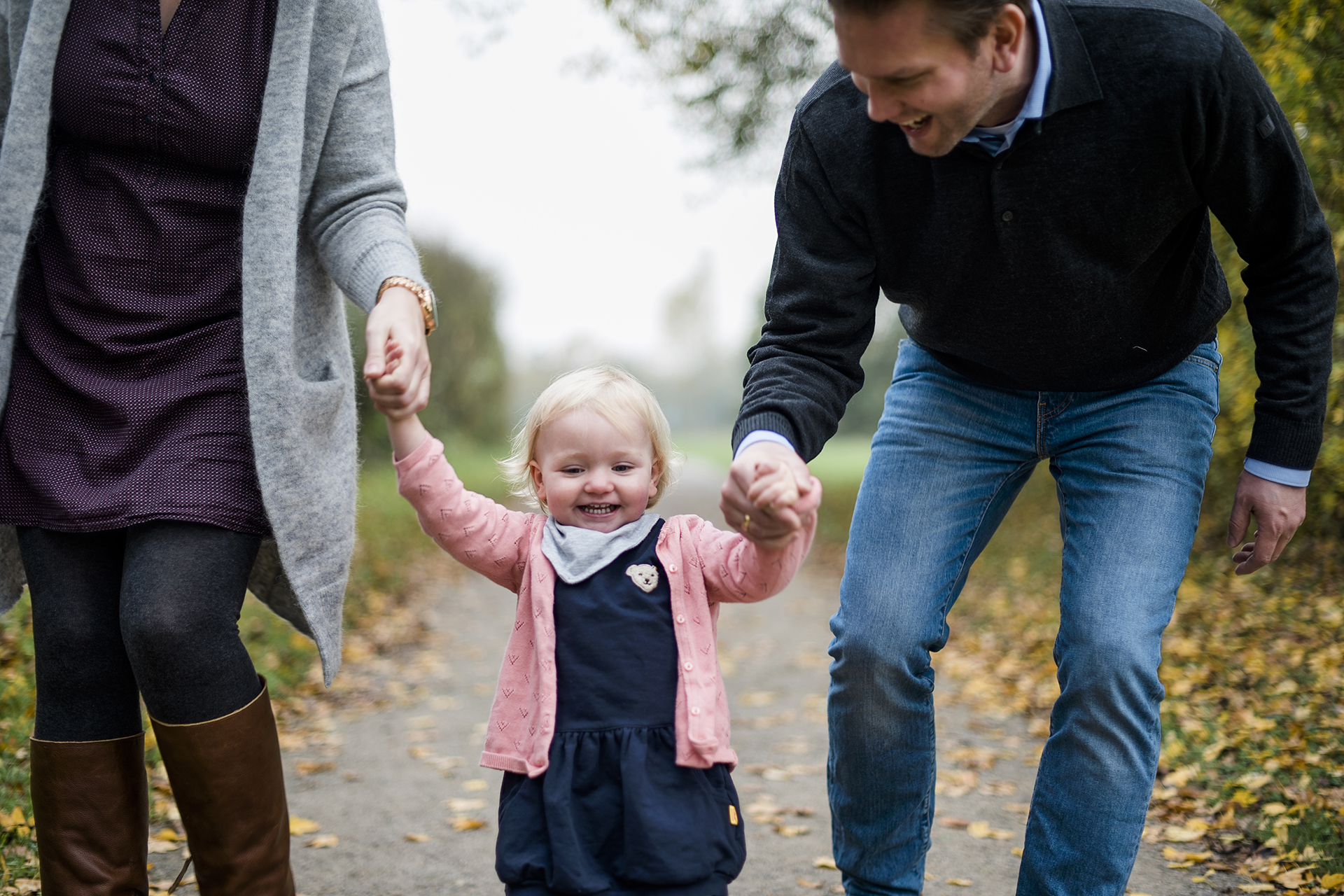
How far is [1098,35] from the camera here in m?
2.10

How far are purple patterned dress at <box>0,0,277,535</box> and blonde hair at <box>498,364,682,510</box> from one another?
22.0 inches

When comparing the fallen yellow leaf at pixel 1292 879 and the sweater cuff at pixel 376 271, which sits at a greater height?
the sweater cuff at pixel 376 271

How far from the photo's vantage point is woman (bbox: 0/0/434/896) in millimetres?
2006

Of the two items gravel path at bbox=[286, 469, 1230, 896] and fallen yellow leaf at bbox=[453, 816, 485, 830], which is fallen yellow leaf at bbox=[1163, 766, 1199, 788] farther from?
fallen yellow leaf at bbox=[453, 816, 485, 830]

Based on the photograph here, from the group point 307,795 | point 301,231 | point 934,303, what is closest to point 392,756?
point 307,795

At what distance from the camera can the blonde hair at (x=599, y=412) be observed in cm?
226

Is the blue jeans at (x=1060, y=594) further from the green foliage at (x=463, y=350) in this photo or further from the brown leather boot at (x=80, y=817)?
the green foliage at (x=463, y=350)

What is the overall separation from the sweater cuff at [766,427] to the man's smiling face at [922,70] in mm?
570

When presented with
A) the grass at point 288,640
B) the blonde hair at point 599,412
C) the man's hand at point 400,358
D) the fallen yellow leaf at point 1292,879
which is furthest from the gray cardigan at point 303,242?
the fallen yellow leaf at point 1292,879

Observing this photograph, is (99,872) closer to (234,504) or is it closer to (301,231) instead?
(234,504)

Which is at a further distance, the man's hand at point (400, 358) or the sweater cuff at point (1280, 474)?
the sweater cuff at point (1280, 474)

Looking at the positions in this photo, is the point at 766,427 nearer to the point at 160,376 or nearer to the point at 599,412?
the point at 599,412

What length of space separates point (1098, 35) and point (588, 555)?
1.40m

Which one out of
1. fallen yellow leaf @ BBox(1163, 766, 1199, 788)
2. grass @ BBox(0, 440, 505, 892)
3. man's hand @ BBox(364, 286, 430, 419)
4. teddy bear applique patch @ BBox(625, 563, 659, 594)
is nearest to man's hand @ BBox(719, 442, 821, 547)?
teddy bear applique patch @ BBox(625, 563, 659, 594)
